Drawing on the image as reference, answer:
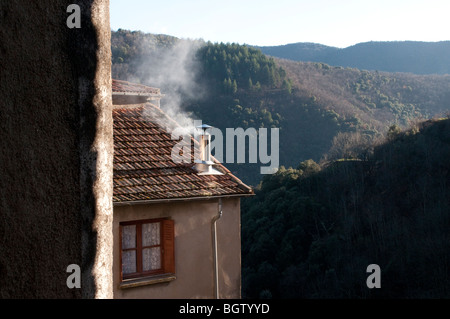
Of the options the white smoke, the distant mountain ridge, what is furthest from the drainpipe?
the distant mountain ridge

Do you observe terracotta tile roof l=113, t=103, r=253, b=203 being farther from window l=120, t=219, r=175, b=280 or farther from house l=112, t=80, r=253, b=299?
window l=120, t=219, r=175, b=280

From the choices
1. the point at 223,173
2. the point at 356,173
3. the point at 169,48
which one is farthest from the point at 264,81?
the point at 223,173

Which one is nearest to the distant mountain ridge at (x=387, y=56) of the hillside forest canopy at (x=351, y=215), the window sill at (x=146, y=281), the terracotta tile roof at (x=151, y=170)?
the hillside forest canopy at (x=351, y=215)

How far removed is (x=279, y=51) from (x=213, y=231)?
111 m

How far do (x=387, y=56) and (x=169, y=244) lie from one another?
102044 mm

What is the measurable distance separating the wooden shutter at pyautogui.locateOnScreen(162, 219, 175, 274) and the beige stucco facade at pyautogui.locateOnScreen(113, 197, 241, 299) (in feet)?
0.30

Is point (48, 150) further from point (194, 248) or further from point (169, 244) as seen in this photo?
point (194, 248)

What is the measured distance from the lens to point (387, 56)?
103 meters

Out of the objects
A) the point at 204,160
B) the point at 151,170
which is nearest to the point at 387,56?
the point at 204,160

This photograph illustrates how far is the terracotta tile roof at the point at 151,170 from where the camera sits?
8.09 m

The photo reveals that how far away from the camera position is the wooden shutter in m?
8.27

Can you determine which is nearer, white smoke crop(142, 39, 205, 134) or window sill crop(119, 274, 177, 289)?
window sill crop(119, 274, 177, 289)
